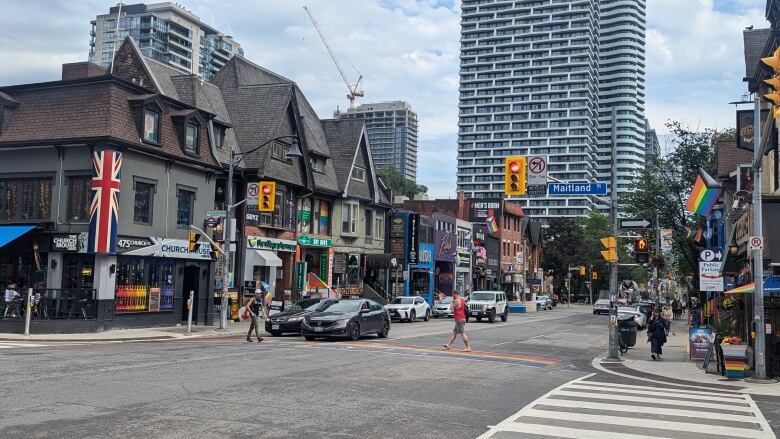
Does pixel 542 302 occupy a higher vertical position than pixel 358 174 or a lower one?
lower

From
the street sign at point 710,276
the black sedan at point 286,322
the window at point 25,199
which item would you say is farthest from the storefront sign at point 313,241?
the street sign at point 710,276

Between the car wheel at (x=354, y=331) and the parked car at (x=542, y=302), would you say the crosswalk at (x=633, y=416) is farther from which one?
the parked car at (x=542, y=302)

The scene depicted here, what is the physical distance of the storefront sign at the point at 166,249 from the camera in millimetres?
29281

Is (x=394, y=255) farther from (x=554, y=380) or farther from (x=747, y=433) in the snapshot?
(x=747, y=433)

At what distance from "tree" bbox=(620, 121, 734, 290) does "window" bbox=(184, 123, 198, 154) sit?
30.7 m

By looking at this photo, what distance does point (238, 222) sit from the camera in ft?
124

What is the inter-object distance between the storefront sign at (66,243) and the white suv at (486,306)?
895 inches

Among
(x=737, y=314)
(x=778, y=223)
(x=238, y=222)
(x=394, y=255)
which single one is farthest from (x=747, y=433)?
(x=394, y=255)

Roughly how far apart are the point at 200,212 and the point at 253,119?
25.8 ft

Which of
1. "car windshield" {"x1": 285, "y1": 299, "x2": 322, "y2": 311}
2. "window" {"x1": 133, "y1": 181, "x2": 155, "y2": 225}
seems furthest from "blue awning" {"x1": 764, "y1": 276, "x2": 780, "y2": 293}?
"window" {"x1": 133, "y1": 181, "x2": 155, "y2": 225}

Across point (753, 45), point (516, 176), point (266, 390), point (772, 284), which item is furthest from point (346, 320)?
point (753, 45)

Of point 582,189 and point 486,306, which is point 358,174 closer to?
point 486,306

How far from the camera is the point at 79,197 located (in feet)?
94.6

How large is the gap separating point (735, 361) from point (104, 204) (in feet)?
72.1
